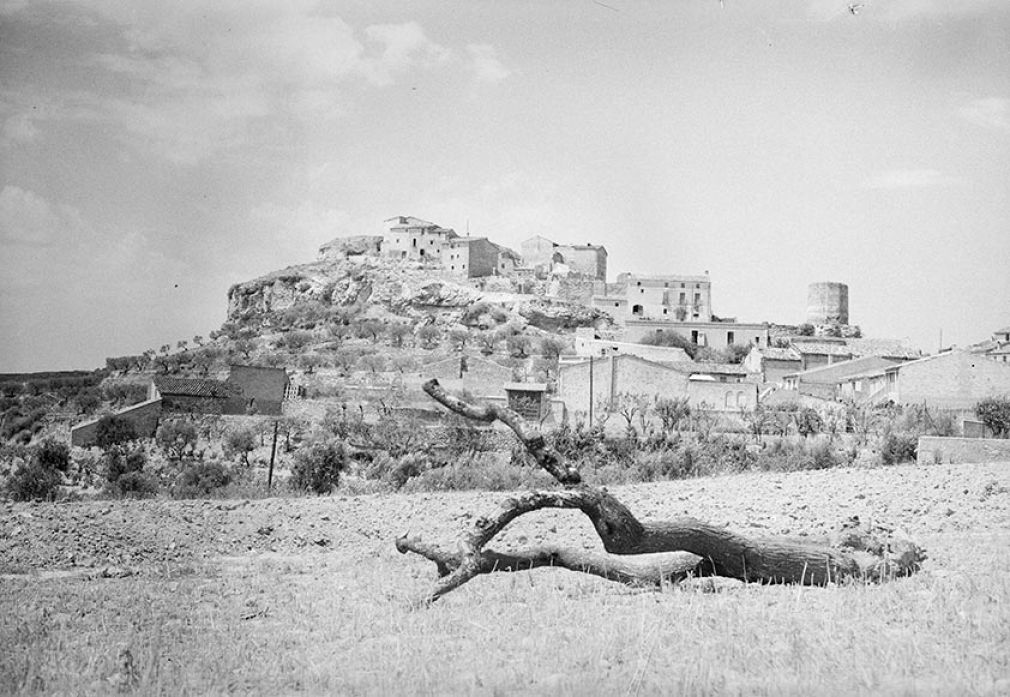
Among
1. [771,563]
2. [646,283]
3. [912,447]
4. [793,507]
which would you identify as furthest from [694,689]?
[646,283]

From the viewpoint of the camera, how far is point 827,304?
6800cm

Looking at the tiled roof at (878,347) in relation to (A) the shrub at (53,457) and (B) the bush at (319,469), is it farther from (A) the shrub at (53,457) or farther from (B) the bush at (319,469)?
(A) the shrub at (53,457)

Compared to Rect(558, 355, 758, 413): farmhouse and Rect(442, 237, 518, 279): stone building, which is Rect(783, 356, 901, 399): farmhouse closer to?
Rect(558, 355, 758, 413): farmhouse

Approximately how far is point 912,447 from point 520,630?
14.5 meters

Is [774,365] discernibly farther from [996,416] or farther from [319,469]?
[319,469]

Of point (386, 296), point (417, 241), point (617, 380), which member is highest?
point (417, 241)

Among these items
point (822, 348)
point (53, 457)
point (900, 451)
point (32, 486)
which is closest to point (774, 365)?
point (822, 348)

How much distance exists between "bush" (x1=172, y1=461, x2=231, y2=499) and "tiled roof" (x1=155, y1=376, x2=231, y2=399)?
11045 millimetres

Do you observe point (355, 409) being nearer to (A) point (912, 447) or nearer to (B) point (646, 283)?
(A) point (912, 447)

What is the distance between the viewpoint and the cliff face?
62.2 m

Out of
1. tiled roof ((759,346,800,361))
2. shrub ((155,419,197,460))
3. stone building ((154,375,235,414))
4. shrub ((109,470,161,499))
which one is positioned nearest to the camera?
shrub ((109,470,161,499))

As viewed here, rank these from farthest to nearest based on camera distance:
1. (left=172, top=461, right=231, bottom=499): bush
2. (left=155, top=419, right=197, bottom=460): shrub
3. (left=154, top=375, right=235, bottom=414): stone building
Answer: (left=154, top=375, right=235, bottom=414): stone building, (left=155, top=419, right=197, bottom=460): shrub, (left=172, top=461, right=231, bottom=499): bush

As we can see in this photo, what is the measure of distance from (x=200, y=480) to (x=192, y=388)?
1426cm

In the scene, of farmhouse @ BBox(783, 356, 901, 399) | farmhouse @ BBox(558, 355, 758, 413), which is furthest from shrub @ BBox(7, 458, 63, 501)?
farmhouse @ BBox(783, 356, 901, 399)
